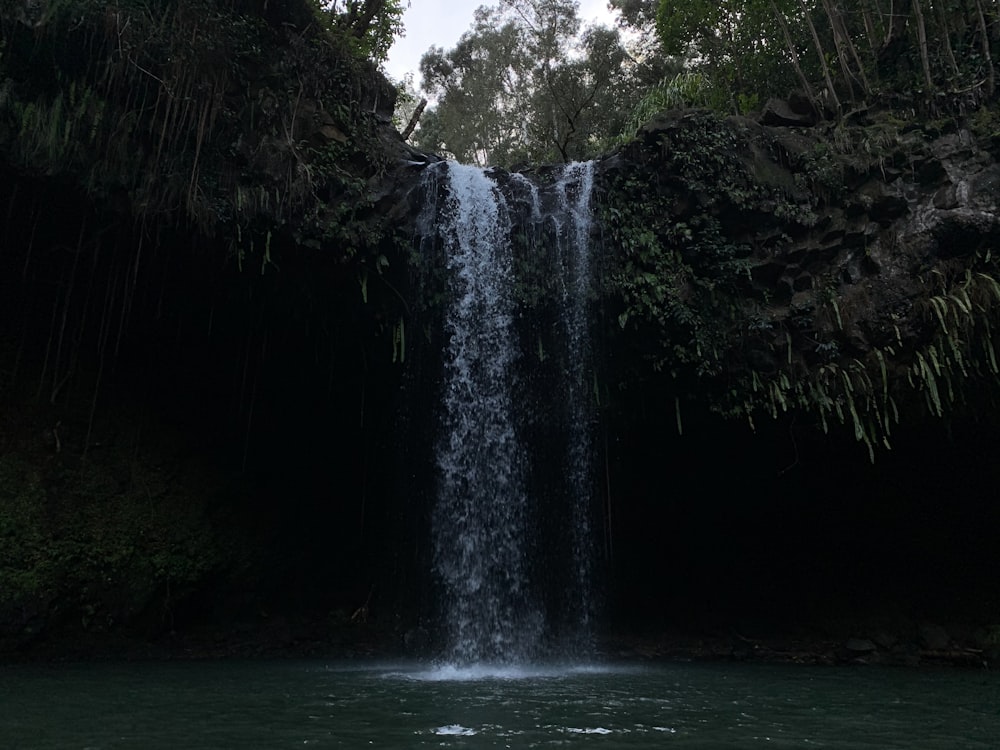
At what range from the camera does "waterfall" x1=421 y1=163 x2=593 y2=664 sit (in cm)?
968

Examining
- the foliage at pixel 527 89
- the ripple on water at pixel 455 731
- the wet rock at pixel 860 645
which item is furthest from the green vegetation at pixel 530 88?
the ripple on water at pixel 455 731

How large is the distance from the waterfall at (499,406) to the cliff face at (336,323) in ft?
1.22

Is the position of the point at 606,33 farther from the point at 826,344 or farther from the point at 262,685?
the point at 262,685

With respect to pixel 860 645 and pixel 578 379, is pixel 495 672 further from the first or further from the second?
pixel 860 645

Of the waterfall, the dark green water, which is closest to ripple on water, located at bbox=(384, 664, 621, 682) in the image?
the dark green water

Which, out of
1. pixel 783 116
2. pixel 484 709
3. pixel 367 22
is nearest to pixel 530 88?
pixel 367 22

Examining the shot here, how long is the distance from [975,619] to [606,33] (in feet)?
70.7

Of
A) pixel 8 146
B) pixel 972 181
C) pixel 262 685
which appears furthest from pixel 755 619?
pixel 8 146

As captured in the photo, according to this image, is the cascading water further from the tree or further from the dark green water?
the tree

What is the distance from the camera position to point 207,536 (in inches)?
420

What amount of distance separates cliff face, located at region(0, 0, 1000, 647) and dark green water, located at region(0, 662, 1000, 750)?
2918 mm

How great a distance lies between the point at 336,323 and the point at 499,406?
243 centimetres

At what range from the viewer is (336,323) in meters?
10.5

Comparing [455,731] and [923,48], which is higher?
[923,48]
